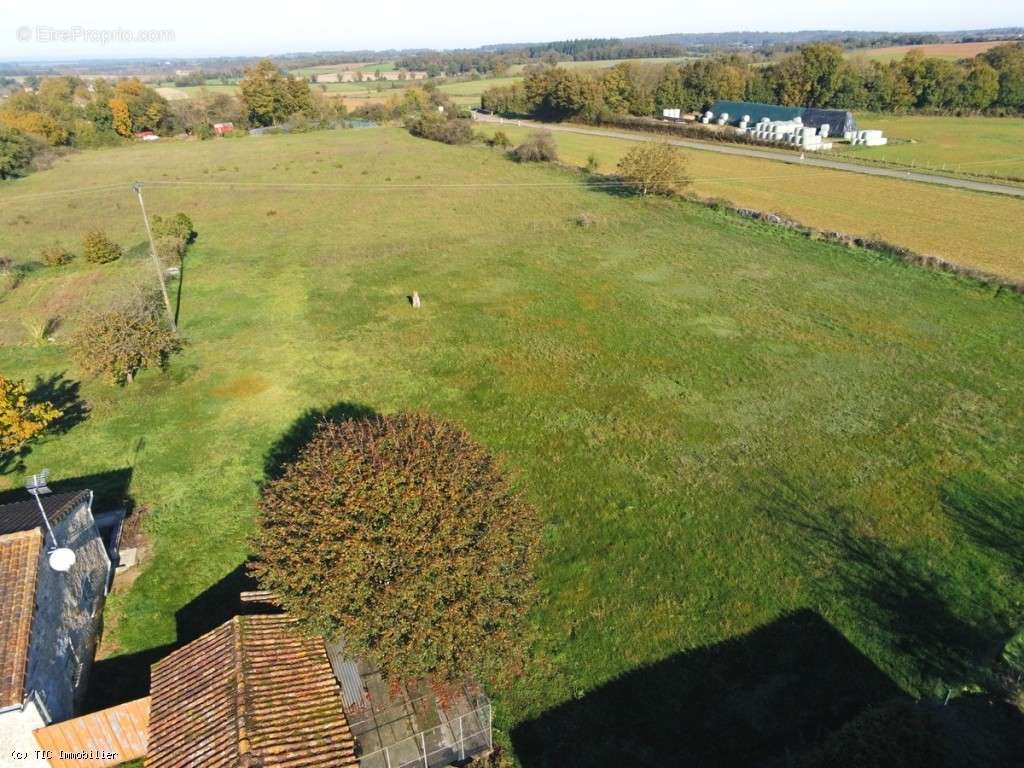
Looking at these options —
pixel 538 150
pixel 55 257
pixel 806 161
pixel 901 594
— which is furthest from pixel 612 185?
pixel 901 594

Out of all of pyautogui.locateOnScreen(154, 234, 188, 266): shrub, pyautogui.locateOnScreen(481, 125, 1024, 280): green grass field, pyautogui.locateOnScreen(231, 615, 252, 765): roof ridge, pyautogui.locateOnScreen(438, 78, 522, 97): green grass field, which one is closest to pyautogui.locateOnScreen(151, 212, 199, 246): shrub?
pyautogui.locateOnScreen(154, 234, 188, 266): shrub

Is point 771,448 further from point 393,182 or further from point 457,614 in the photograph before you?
point 393,182

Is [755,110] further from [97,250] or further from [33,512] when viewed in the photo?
[33,512]

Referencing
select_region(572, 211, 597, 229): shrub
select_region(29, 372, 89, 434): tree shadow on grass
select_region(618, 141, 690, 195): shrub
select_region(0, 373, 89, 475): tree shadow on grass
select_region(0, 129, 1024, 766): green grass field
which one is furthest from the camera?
select_region(618, 141, 690, 195): shrub

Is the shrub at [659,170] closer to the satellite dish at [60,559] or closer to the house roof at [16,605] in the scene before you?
the satellite dish at [60,559]

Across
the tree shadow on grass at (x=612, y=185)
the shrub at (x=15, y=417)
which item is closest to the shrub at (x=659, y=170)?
the tree shadow on grass at (x=612, y=185)

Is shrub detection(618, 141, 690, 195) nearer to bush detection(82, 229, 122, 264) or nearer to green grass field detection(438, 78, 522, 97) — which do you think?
bush detection(82, 229, 122, 264)
